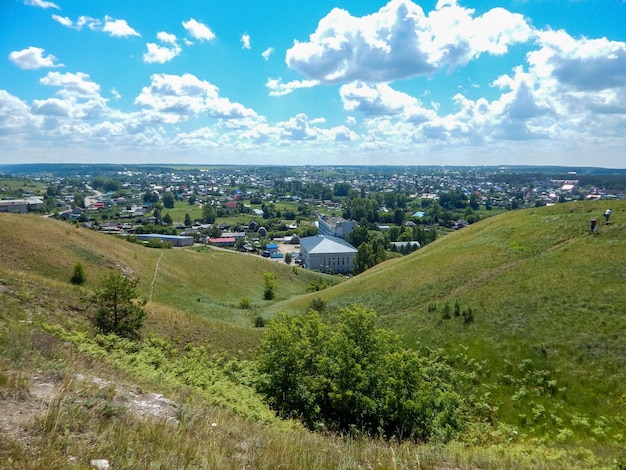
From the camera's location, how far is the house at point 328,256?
364ft

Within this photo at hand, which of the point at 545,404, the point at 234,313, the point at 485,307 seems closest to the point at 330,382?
the point at 545,404

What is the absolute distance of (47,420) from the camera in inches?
276

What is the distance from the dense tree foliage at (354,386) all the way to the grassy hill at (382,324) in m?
1.53

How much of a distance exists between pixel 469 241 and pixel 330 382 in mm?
29552

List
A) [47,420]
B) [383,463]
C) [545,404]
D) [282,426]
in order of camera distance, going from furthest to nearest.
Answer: [545,404]
[282,426]
[383,463]
[47,420]

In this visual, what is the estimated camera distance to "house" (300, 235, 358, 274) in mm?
110938

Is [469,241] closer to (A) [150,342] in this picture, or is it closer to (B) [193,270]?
(A) [150,342]

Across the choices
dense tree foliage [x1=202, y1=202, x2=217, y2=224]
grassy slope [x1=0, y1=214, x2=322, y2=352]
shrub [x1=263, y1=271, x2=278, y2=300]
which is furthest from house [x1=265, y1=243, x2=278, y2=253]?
shrub [x1=263, y1=271, x2=278, y2=300]

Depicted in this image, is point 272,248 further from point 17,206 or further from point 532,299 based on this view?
point 17,206

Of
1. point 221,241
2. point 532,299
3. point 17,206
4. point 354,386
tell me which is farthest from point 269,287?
point 17,206

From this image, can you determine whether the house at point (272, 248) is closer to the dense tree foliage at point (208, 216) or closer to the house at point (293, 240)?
the house at point (293, 240)

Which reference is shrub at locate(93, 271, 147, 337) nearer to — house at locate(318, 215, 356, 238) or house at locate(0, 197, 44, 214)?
house at locate(318, 215, 356, 238)

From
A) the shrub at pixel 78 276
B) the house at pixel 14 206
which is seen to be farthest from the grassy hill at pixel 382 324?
the house at pixel 14 206

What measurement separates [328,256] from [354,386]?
3754 inches
